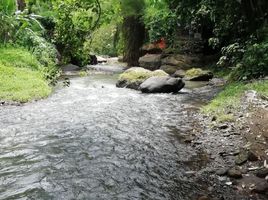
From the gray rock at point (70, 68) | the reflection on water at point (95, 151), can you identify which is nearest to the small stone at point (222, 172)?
the reflection on water at point (95, 151)

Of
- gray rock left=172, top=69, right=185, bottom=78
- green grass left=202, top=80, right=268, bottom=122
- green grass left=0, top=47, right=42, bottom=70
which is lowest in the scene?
gray rock left=172, top=69, right=185, bottom=78

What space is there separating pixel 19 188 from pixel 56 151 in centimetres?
187

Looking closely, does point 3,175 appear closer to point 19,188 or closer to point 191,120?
point 19,188

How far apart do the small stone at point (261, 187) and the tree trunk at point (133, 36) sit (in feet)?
78.3

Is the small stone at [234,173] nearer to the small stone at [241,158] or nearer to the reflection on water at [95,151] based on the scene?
the small stone at [241,158]

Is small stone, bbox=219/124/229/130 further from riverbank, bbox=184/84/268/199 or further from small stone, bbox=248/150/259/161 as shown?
small stone, bbox=248/150/259/161

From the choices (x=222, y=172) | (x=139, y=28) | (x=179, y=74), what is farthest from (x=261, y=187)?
(x=139, y=28)

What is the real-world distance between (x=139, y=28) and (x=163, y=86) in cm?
1526

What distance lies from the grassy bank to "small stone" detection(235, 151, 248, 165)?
26.9ft

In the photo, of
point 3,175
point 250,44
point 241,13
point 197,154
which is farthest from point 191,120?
point 241,13

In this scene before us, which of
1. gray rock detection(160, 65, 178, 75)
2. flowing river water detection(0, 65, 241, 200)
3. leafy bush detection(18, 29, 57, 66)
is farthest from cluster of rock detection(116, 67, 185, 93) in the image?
leafy bush detection(18, 29, 57, 66)

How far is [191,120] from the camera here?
418 inches

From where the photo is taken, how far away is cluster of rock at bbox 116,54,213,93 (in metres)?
15.7

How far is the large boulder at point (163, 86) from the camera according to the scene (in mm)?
15586
